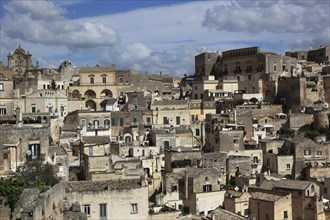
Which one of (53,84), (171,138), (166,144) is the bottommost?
(166,144)

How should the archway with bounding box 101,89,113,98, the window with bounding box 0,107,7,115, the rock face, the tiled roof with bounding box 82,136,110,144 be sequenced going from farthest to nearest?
the archway with bounding box 101,89,113,98 → the window with bounding box 0,107,7,115 → the tiled roof with bounding box 82,136,110,144 → the rock face

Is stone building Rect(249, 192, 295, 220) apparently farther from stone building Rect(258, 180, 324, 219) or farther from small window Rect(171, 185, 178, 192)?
small window Rect(171, 185, 178, 192)

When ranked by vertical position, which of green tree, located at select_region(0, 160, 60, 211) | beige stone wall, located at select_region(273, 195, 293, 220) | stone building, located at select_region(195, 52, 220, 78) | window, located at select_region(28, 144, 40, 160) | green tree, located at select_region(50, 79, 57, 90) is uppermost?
stone building, located at select_region(195, 52, 220, 78)

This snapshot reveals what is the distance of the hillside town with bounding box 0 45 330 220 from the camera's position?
997 inches

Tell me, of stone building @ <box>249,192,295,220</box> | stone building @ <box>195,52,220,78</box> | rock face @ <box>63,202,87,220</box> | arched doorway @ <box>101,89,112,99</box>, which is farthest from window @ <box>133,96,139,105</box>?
rock face @ <box>63,202,87,220</box>

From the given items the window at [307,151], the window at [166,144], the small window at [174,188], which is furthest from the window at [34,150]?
the window at [307,151]

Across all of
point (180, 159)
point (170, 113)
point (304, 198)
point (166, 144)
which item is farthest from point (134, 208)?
point (170, 113)

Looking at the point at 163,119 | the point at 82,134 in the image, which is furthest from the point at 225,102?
the point at 82,134

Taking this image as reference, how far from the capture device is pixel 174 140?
4509 cm

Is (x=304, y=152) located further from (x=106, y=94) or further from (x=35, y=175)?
(x=106, y=94)

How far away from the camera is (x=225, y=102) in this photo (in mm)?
55375

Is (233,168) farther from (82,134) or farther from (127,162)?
(82,134)

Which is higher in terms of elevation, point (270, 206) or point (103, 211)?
point (103, 211)

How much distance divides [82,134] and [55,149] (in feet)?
39.4
